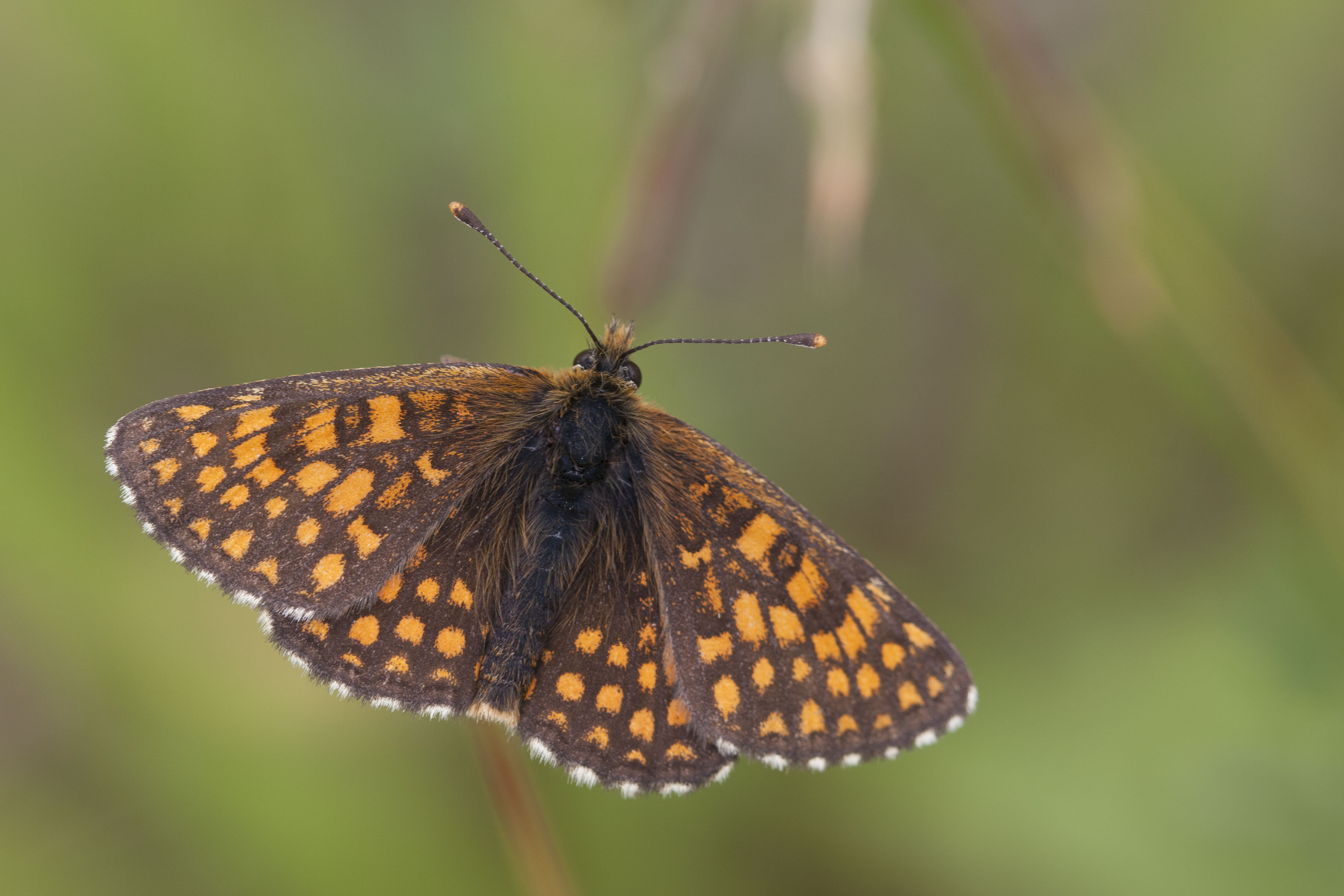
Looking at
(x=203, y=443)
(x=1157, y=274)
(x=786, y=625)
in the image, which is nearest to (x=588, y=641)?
(x=786, y=625)

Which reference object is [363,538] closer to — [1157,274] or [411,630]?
[411,630]

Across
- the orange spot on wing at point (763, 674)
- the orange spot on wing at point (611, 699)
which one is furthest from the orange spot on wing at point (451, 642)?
the orange spot on wing at point (763, 674)

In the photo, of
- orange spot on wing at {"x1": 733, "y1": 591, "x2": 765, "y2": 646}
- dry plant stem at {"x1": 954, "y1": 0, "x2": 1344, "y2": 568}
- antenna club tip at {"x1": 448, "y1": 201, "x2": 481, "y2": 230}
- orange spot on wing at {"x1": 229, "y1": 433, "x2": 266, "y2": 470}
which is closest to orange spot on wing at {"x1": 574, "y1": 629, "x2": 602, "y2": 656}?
orange spot on wing at {"x1": 733, "y1": 591, "x2": 765, "y2": 646}

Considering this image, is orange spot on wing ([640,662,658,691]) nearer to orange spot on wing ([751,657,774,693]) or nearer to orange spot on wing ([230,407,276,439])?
orange spot on wing ([751,657,774,693])

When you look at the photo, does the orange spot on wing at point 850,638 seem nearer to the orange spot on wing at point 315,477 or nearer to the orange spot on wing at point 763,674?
the orange spot on wing at point 763,674

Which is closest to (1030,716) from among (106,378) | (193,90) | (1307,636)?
(1307,636)

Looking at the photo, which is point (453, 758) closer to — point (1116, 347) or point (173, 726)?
point (173, 726)
